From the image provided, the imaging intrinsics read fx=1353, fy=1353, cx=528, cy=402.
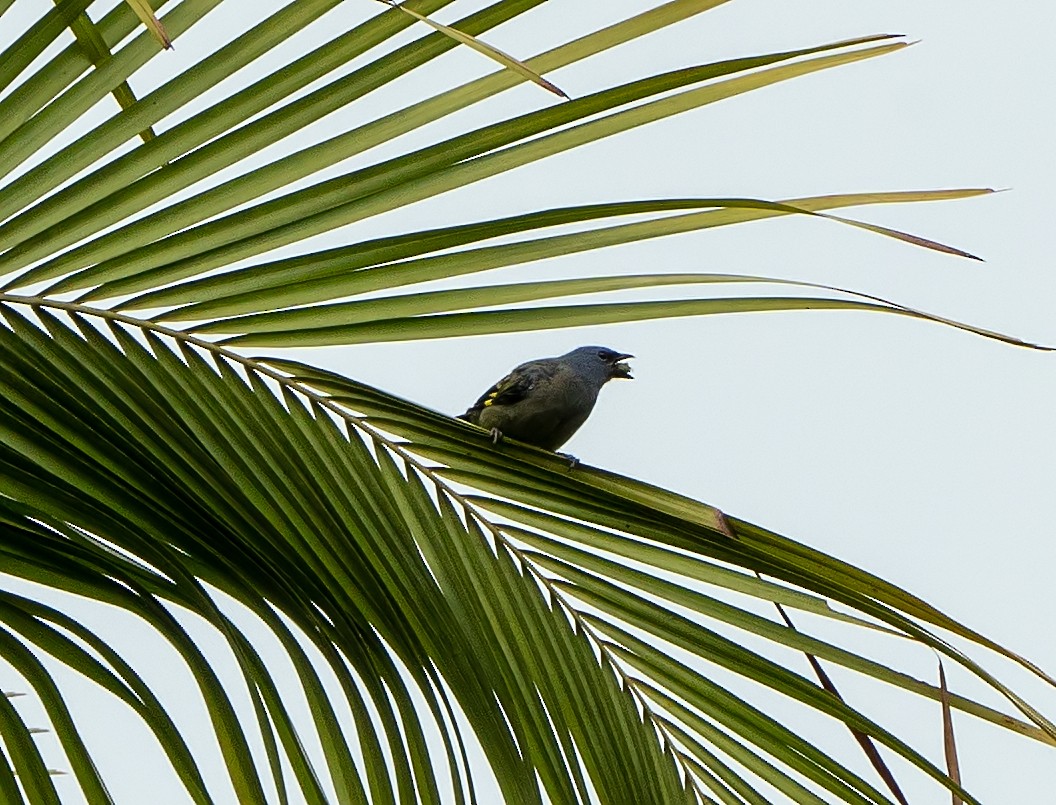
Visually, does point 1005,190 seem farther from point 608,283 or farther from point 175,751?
point 175,751

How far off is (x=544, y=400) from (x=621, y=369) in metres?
0.52

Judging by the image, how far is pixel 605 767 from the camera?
178 cm

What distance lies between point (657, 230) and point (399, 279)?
324mm

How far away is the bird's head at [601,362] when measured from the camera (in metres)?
4.38

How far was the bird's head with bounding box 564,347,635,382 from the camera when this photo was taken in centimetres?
438

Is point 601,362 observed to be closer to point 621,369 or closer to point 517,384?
point 621,369

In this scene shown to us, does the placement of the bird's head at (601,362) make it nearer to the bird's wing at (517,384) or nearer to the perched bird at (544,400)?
the perched bird at (544,400)

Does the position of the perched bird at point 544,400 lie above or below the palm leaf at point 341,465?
above

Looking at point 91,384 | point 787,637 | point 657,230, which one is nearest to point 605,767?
point 787,637

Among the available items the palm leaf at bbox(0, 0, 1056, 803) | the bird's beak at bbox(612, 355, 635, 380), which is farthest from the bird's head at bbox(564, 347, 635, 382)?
the palm leaf at bbox(0, 0, 1056, 803)

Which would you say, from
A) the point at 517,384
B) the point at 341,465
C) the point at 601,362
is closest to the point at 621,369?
the point at 601,362

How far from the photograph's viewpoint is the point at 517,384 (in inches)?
167

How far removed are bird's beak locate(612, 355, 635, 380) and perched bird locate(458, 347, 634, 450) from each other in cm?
14

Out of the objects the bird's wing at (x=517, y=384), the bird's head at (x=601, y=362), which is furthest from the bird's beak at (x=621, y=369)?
the bird's wing at (x=517, y=384)
